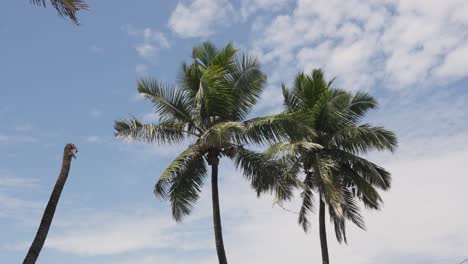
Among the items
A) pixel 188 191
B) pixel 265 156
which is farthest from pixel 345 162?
pixel 188 191

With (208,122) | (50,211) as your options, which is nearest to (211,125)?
(208,122)

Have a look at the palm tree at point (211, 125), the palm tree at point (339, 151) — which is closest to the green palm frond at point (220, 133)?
the palm tree at point (211, 125)

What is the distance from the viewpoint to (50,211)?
13.2 m

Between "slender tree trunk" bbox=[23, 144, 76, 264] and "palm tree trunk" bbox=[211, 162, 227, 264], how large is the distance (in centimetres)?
538

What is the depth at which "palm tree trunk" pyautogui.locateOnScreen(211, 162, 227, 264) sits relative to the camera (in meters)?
17.3

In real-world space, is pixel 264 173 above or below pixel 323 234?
above

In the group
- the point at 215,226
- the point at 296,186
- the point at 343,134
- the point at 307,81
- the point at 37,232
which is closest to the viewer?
the point at 37,232

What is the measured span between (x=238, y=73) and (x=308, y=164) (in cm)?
596

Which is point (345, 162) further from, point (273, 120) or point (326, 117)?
point (273, 120)

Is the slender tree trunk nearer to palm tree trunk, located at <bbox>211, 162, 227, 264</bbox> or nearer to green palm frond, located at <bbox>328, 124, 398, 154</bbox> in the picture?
palm tree trunk, located at <bbox>211, 162, 227, 264</bbox>

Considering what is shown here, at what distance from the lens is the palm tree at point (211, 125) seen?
1806 centimetres

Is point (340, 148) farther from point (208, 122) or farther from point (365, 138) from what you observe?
point (208, 122)

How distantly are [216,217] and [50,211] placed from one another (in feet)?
20.2

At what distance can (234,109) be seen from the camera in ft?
63.5
